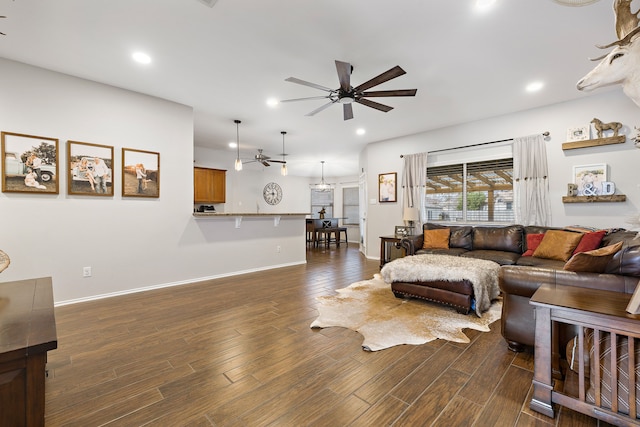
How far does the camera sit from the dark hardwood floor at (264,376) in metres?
1.51

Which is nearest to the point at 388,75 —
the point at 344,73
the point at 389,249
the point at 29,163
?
the point at 344,73

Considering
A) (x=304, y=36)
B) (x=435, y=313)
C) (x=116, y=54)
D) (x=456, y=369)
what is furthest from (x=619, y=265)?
(x=116, y=54)

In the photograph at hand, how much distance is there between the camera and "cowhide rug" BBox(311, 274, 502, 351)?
7.96 feet

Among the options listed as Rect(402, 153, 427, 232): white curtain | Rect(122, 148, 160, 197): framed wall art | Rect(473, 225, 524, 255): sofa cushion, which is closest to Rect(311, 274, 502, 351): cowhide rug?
Rect(473, 225, 524, 255): sofa cushion

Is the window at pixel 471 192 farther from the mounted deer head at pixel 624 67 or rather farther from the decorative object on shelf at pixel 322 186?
the decorative object on shelf at pixel 322 186

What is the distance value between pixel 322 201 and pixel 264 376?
9.24 metres

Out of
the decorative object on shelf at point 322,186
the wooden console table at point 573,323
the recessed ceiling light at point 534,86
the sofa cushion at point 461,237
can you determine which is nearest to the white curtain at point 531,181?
the sofa cushion at point 461,237

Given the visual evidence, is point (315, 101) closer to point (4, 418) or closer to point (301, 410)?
point (301, 410)

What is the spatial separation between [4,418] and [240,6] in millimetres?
2794

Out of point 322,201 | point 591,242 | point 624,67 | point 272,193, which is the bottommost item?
point 591,242

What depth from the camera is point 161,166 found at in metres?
4.08

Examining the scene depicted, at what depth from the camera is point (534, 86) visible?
146 inches

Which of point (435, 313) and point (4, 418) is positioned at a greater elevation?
point (4, 418)

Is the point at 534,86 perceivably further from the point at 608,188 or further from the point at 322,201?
the point at 322,201
